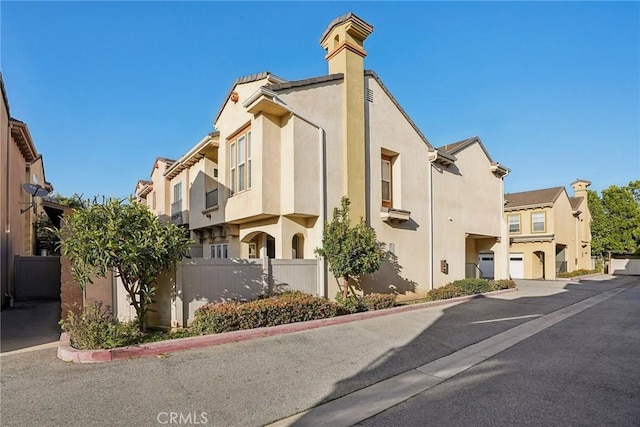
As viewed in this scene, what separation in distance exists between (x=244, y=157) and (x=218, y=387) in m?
8.89

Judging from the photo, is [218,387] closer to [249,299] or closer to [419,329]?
[249,299]

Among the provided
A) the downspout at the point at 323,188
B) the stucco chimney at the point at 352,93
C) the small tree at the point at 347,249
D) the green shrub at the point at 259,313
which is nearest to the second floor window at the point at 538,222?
the stucco chimney at the point at 352,93

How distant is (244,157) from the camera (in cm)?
1303

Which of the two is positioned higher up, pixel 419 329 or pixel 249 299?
pixel 249 299

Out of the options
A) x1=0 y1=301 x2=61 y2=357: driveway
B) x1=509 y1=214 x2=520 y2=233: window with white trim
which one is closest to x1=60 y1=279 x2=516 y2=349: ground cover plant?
x1=0 y1=301 x2=61 y2=357: driveway

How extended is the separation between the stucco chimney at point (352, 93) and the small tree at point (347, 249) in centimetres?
99

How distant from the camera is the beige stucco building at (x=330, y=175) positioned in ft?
38.3

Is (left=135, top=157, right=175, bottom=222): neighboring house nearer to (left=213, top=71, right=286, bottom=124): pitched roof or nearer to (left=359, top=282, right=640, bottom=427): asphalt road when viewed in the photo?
(left=213, top=71, right=286, bottom=124): pitched roof

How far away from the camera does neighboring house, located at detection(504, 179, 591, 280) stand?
30.2m

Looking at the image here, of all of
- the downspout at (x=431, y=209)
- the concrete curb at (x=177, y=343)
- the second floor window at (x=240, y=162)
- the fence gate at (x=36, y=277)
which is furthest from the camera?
the downspout at (x=431, y=209)

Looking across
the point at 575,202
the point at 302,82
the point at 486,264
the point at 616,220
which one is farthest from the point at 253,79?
the point at 616,220

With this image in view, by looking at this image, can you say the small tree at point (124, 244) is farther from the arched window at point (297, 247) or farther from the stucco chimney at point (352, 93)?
the stucco chimney at point (352, 93)

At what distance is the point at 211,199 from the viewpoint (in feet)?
52.0

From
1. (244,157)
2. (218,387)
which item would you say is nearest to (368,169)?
(244,157)
